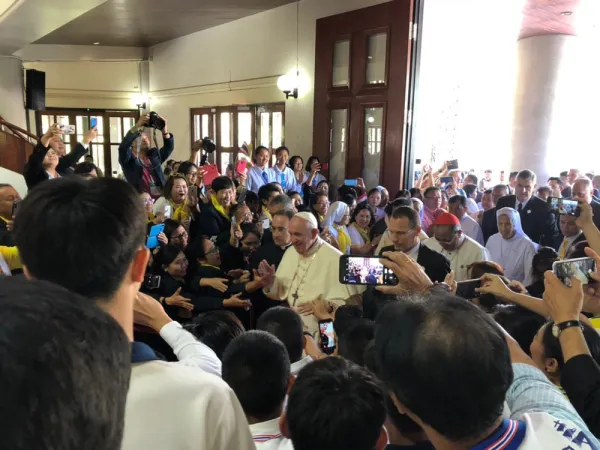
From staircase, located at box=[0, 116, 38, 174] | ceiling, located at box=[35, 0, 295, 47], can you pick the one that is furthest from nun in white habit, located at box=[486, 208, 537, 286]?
staircase, located at box=[0, 116, 38, 174]

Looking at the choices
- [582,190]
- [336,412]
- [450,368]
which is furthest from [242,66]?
[450,368]

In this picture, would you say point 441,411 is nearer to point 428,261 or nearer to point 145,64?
point 428,261

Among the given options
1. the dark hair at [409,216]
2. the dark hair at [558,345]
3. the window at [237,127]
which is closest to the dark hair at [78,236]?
the dark hair at [558,345]

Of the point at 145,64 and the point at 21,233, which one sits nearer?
the point at 21,233

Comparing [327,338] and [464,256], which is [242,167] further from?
[327,338]

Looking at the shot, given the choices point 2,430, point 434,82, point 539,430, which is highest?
point 434,82

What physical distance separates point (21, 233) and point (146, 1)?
25.7ft

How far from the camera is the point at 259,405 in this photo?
142 centimetres

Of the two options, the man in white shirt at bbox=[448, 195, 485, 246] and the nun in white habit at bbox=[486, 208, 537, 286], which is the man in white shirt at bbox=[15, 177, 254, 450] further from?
the man in white shirt at bbox=[448, 195, 485, 246]

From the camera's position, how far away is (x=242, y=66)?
9.05m

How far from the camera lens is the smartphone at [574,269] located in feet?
5.80

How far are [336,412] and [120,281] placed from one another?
575 millimetres

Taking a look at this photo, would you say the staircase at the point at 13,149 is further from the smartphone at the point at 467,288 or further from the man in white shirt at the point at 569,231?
the smartphone at the point at 467,288

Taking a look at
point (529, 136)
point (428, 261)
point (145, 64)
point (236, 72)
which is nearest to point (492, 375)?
point (428, 261)
